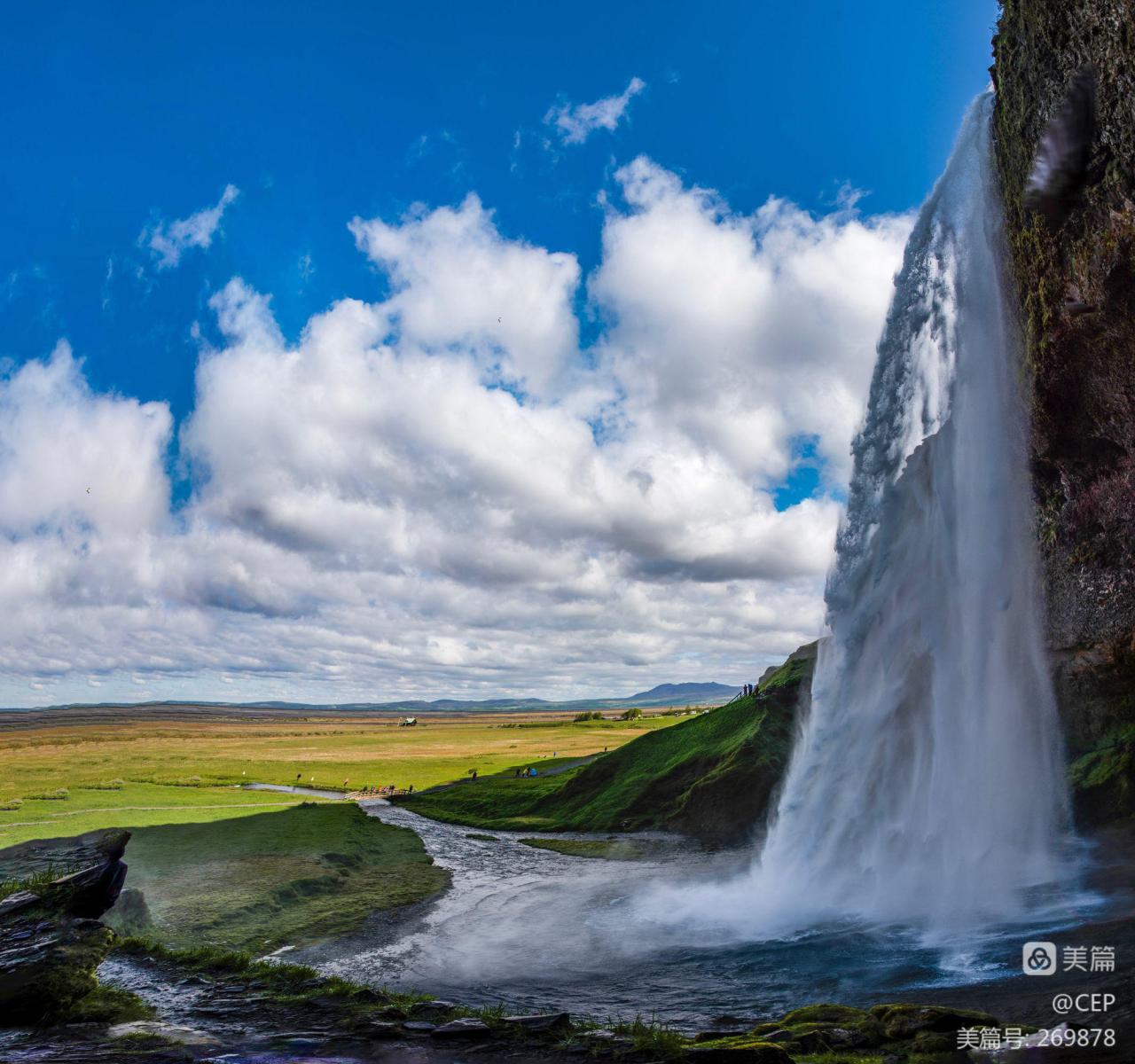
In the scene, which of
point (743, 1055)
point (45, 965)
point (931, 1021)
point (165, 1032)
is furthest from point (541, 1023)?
point (45, 965)

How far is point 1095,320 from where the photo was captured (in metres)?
23.9

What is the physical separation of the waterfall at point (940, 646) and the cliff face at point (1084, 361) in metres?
1.57

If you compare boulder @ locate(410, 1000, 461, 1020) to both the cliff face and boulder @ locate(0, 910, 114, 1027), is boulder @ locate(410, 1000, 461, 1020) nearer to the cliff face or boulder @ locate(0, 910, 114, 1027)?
boulder @ locate(0, 910, 114, 1027)

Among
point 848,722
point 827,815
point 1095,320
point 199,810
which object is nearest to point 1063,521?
point 1095,320

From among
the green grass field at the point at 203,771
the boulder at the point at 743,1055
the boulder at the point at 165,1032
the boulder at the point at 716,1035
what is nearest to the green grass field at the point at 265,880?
the green grass field at the point at 203,771

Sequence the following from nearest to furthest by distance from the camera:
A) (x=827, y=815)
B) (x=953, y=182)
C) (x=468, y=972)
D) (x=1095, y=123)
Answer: (x=468, y=972), (x=1095, y=123), (x=827, y=815), (x=953, y=182)

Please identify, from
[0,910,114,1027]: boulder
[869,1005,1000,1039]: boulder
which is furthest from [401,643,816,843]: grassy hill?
[0,910,114,1027]: boulder

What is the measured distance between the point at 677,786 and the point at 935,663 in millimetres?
24232

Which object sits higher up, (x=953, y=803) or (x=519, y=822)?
(x=953, y=803)

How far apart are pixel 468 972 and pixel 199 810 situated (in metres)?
37.0

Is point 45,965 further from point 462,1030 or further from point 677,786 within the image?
point 677,786

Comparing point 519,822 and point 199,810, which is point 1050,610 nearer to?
point 519,822

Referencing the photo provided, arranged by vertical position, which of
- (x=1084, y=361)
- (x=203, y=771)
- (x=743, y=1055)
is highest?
(x=1084, y=361)

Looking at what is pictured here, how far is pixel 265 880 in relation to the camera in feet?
94.1
